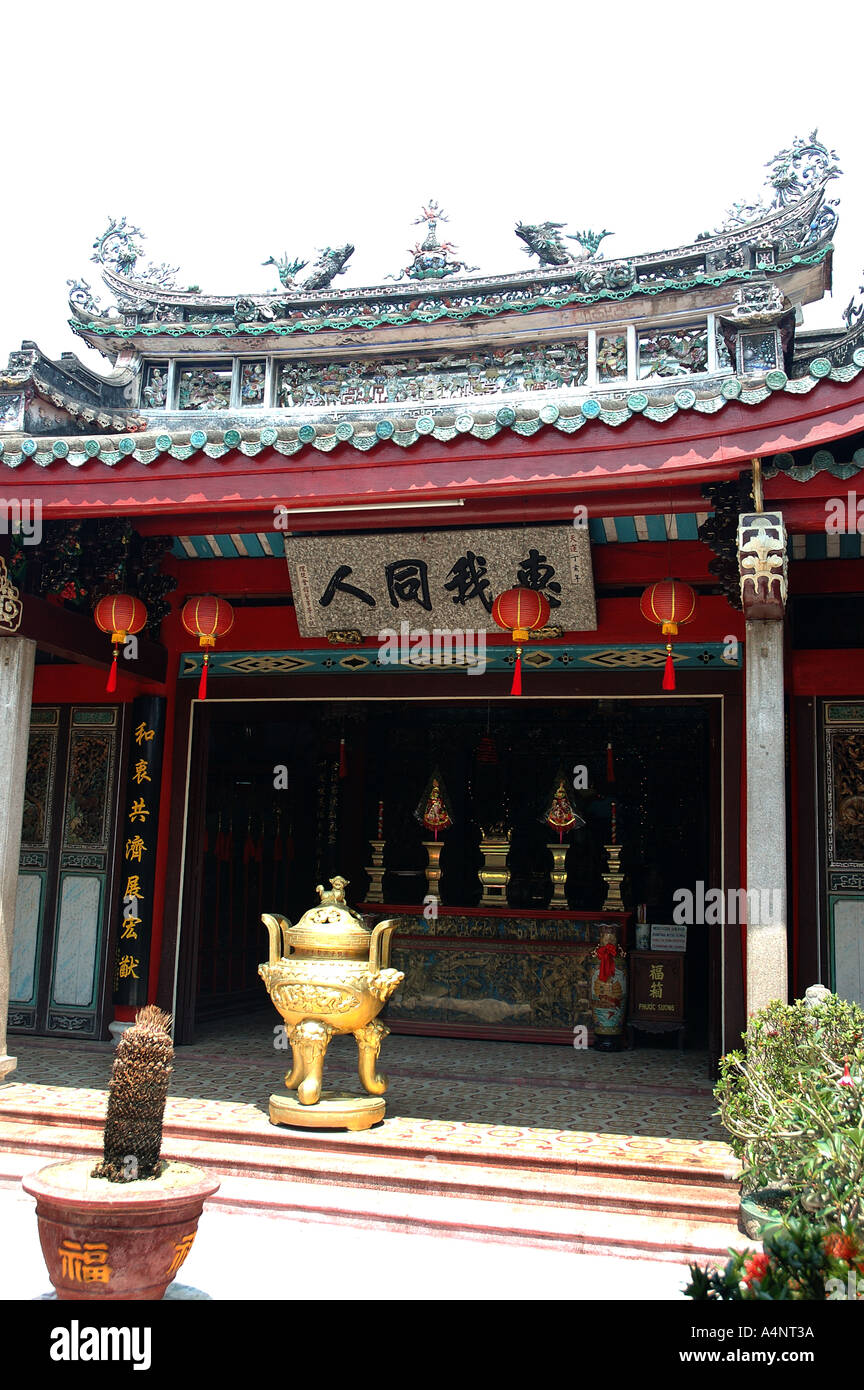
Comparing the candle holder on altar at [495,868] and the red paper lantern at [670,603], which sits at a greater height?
the red paper lantern at [670,603]

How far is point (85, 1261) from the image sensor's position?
3.09 metres

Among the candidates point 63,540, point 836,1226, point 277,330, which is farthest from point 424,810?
point 836,1226

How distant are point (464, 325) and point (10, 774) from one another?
270 inches

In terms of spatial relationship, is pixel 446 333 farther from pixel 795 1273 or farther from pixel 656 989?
pixel 795 1273

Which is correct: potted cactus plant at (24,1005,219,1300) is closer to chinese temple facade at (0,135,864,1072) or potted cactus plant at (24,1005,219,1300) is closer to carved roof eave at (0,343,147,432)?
chinese temple facade at (0,135,864,1072)

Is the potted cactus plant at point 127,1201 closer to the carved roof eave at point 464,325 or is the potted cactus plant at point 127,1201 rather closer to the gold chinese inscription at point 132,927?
the gold chinese inscription at point 132,927

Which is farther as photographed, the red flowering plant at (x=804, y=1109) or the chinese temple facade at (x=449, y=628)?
the chinese temple facade at (x=449, y=628)

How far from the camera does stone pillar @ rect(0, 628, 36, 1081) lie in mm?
5645

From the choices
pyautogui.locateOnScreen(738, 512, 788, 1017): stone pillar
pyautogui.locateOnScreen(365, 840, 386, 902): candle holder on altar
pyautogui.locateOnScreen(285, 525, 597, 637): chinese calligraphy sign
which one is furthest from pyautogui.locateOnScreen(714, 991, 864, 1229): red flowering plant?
pyautogui.locateOnScreen(365, 840, 386, 902): candle holder on altar

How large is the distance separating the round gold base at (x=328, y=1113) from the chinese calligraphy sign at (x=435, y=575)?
2.76 metres

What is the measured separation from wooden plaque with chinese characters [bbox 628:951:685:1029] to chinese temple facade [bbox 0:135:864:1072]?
4cm

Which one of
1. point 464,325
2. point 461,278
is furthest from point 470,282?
point 464,325

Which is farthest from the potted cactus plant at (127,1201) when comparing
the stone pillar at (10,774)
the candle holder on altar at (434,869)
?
the candle holder on altar at (434,869)

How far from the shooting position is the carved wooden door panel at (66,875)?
286 inches
